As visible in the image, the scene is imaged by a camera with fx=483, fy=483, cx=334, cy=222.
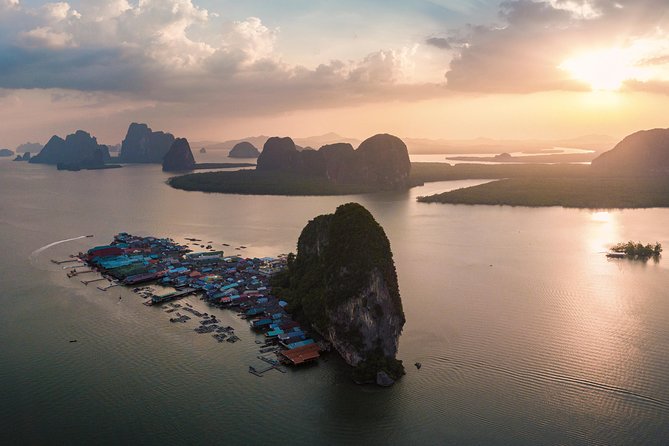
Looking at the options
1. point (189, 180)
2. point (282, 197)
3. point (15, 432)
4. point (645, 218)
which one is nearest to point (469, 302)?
point (15, 432)

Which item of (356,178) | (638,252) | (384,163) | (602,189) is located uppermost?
(384,163)

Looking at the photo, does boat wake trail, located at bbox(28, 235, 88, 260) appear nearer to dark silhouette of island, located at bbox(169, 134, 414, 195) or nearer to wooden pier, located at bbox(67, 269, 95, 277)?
wooden pier, located at bbox(67, 269, 95, 277)

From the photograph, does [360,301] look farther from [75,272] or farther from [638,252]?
[638,252]

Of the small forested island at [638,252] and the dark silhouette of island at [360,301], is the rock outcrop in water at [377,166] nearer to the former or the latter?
the small forested island at [638,252]

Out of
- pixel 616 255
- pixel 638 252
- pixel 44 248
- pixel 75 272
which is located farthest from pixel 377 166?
pixel 75 272

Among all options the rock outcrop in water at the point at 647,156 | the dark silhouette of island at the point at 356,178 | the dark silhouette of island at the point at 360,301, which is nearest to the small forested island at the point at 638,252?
the dark silhouette of island at the point at 360,301

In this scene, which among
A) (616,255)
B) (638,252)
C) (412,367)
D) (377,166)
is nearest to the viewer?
(412,367)

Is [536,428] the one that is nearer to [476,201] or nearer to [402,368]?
[402,368]
